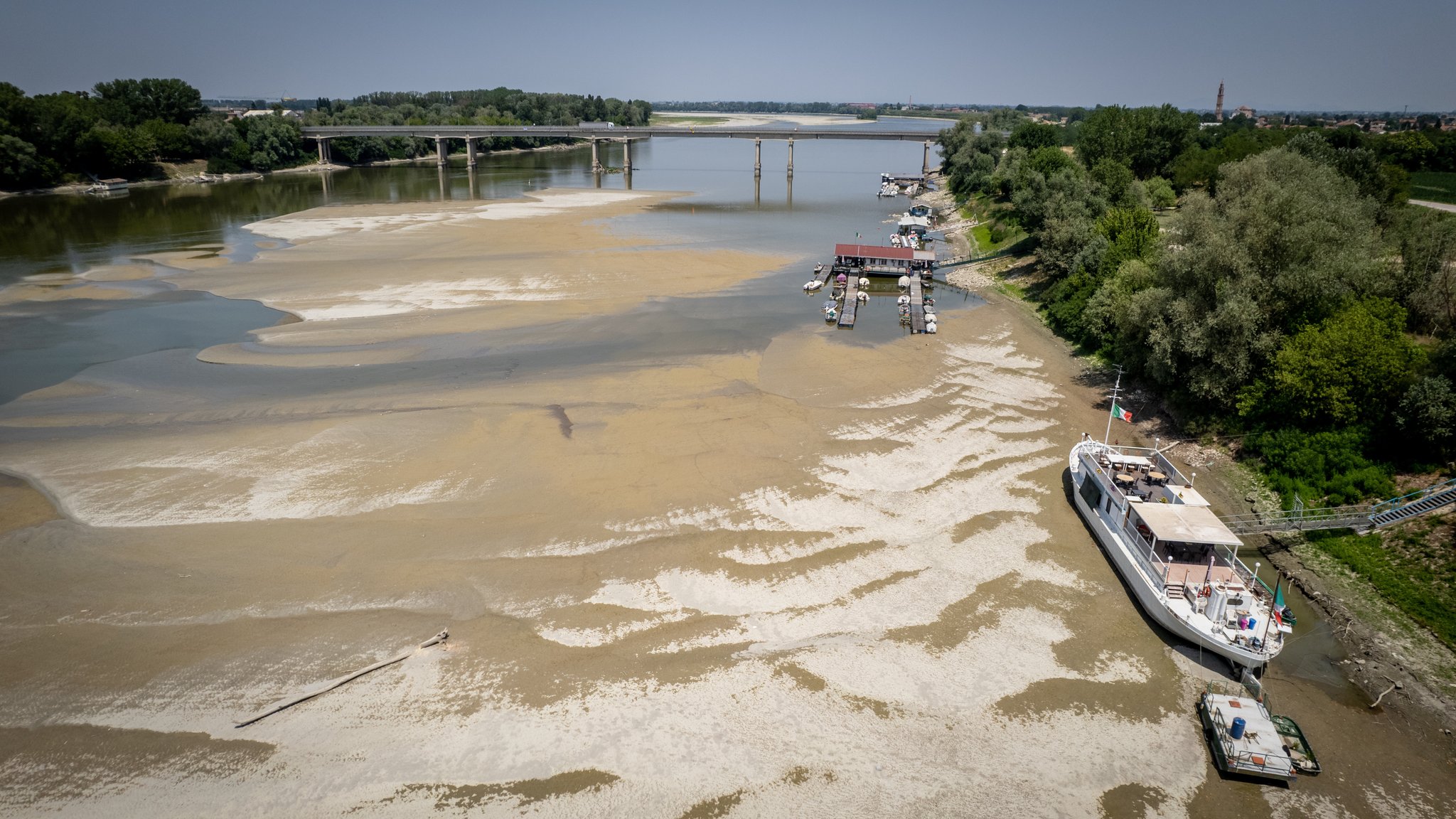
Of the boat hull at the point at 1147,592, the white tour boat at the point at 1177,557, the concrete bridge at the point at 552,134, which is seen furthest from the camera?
the concrete bridge at the point at 552,134

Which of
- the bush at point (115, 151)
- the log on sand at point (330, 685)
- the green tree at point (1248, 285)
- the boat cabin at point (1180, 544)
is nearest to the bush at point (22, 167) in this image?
the bush at point (115, 151)

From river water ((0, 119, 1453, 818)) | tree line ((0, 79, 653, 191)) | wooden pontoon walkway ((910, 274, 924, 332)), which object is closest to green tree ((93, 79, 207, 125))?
tree line ((0, 79, 653, 191))

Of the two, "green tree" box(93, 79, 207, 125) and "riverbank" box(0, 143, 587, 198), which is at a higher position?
"green tree" box(93, 79, 207, 125)

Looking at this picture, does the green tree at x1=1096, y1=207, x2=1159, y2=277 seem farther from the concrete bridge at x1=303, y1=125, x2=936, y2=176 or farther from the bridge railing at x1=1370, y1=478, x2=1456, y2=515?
the concrete bridge at x1=303, y1=125, x2=936, y2=176

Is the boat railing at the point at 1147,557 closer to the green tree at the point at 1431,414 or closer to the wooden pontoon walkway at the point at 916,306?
the green tree at the point at 1431,414

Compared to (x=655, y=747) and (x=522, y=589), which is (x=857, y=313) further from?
(x=655, y=747)

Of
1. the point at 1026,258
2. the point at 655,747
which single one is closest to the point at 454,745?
the point at 655,747

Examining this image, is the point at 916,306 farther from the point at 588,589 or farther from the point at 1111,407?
the point at 588,589
